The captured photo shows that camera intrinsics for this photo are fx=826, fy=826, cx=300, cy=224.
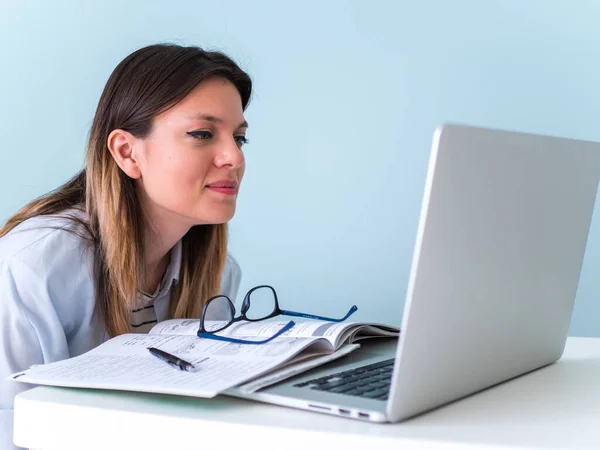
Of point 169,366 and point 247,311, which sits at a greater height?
point 169,366

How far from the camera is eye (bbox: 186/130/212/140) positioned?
1.69m

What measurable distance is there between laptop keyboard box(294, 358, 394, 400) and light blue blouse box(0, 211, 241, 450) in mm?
608

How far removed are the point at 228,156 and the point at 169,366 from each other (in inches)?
32.0

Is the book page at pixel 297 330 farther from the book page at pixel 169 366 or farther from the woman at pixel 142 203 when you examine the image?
the woman at pixel 142 203

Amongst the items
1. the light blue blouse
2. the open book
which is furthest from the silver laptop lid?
the light blue blouse

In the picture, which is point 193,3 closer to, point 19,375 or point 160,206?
point 160,206

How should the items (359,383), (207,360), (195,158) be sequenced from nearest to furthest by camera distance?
(359,383) < (207,360) < (195,158)

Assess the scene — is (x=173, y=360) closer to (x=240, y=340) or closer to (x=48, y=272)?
(x=240, y=340)

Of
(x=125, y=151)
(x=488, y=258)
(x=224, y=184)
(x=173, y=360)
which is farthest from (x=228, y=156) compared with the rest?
(x=488, y=258)

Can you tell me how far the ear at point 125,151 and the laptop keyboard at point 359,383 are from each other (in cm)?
92

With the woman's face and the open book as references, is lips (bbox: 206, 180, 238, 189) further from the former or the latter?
the open book

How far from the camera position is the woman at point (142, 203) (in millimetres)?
1540

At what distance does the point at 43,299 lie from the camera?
1.44 meters

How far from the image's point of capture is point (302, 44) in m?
3.03
